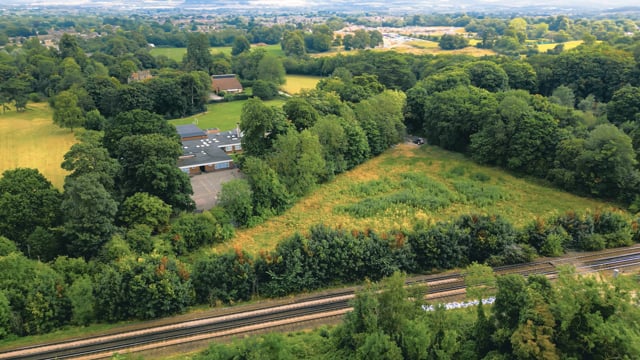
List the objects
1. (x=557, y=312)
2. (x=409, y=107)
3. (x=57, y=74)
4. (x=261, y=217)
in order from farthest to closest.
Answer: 1. (x=57, y=74)
2. (x=409, y=107)
3. (x=261, y=217)
4. (x=557, y=312)

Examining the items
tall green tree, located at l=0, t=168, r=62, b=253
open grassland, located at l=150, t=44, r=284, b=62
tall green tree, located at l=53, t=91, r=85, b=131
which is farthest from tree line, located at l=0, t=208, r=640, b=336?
open grassland, located at l=150, t=44, r=284, b=62

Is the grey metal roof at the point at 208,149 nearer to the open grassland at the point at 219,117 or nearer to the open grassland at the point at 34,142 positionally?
the open grassland at the point at 219,117

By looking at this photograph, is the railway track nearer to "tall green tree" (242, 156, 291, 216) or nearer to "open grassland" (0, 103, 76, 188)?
"tall green tree" (242, 156, 291, 216)

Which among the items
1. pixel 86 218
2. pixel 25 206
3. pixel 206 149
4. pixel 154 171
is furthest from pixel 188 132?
pixel 86 218

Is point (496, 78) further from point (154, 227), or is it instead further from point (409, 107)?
point (154, 227)

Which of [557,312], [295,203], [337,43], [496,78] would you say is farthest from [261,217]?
[337,43]

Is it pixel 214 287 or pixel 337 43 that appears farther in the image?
pixel 337 43

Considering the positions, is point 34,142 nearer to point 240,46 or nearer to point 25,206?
point 25,206
